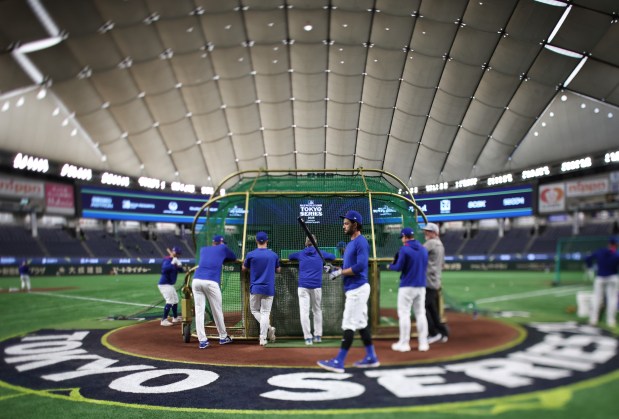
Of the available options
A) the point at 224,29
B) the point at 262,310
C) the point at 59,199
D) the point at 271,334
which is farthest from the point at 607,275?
the point at 59,199

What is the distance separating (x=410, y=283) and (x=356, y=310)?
5.28 ft

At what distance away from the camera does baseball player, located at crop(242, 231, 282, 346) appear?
25.8 ft

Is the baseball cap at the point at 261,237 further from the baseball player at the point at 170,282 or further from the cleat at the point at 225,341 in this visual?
the baseball player at the point at 170,282

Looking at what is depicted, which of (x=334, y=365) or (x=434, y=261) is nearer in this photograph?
(x=334, y=365)

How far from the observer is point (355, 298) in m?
5.64

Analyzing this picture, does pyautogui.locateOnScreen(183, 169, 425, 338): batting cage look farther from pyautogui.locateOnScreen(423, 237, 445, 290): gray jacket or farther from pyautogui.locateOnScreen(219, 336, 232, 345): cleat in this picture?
pyautogui.locateOnScreen(423, 237, 445, 290): gray jacket

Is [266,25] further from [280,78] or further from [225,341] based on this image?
[225,341]

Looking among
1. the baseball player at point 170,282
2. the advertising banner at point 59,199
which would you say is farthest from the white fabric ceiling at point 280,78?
the baseball player at point 170,282

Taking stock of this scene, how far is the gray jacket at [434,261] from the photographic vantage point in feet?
23.6

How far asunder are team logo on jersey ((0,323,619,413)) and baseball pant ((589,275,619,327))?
0.10 m

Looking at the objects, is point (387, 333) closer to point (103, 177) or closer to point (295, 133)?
point (295, 133)

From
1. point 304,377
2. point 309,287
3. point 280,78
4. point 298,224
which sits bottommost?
point 304,377

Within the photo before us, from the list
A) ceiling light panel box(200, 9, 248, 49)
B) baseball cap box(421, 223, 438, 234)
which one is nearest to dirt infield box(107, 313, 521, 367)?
baseball cap box(421, 223, 438, 234)

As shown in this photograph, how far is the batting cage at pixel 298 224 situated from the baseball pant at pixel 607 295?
212 inches
